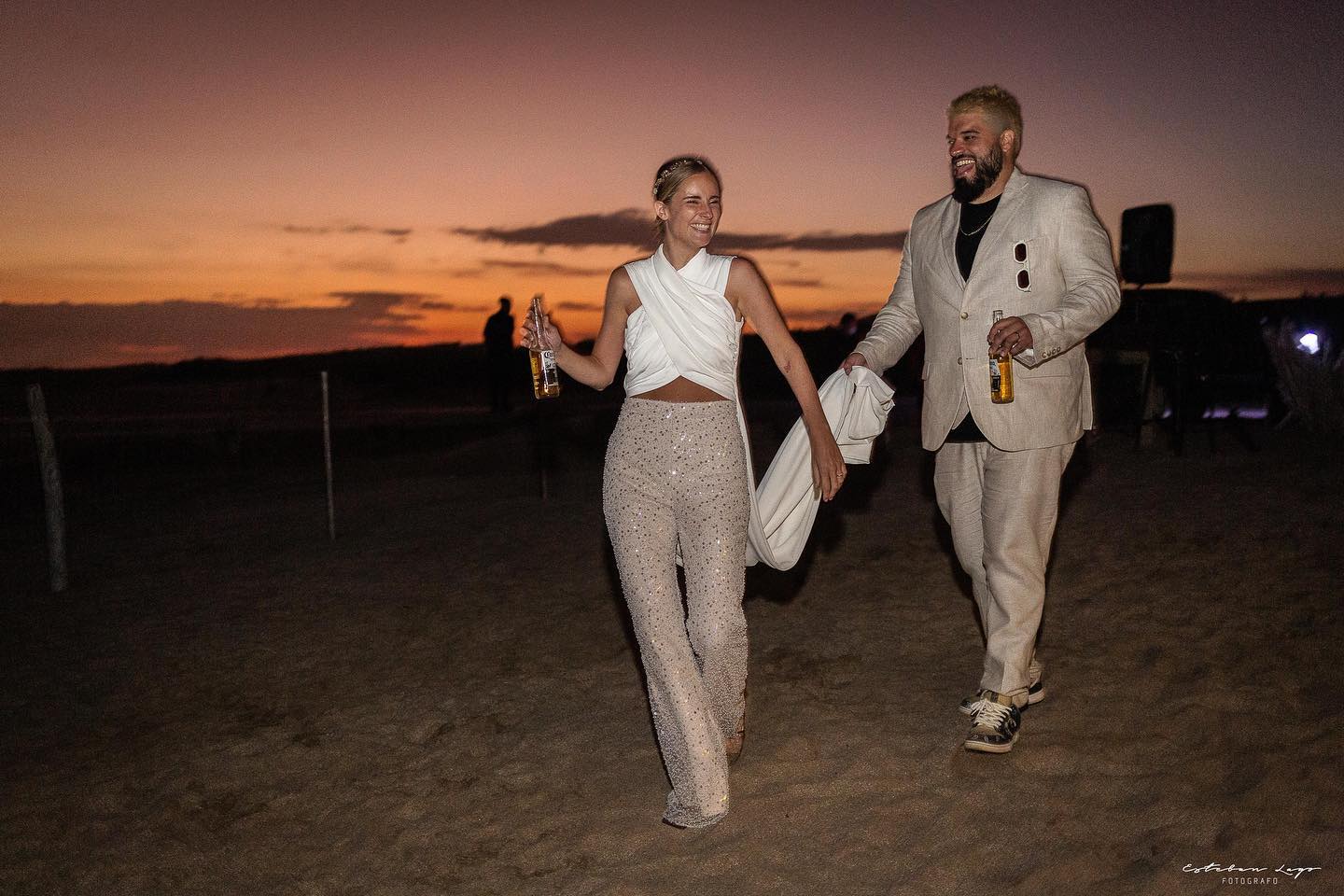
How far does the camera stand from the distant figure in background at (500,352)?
17.3 metres

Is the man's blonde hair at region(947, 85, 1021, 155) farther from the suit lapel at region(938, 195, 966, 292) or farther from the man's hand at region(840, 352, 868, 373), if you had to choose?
the man's hand at region(840, 352, 868, 373)

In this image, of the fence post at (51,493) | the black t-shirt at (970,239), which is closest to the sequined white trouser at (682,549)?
the black t-shirt at (970,239)

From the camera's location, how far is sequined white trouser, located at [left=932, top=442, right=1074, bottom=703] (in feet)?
12.0

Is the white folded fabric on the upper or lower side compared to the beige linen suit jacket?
lower

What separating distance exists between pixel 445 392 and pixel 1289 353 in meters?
21.2

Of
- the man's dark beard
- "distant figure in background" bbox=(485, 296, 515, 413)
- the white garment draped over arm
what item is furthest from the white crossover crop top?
"distant figure in background" bbox=(485, 296, 515, 413)

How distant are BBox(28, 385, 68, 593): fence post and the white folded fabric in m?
5.76

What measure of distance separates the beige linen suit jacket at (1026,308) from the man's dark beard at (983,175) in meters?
0.07

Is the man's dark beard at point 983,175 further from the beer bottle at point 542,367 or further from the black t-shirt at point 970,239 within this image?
the beer bottle at point 542,367

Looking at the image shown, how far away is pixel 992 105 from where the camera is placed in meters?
3.56

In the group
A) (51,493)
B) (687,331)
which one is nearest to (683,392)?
(687,331)

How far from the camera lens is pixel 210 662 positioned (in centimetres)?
580

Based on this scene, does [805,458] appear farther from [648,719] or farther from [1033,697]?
[648,719]

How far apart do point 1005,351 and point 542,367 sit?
1.42 meters
